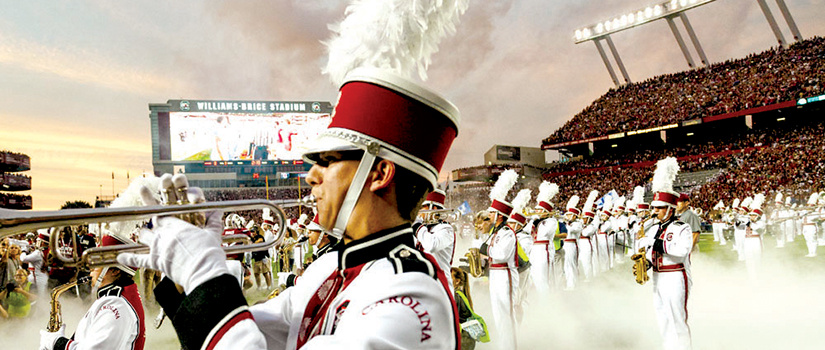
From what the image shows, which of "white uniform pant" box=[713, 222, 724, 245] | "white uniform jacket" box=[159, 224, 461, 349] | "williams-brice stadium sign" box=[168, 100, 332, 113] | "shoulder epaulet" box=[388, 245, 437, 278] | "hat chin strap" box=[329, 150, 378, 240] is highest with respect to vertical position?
"williams-brice stadium sign" box=[168, 100, 332, 113]

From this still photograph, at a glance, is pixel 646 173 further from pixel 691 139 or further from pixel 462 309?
pixel 462 309

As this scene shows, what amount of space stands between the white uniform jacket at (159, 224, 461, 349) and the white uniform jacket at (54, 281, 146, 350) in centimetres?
205

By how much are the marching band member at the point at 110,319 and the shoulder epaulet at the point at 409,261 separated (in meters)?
1.91

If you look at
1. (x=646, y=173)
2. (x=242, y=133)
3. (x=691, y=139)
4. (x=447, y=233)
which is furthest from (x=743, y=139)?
(x=242, y=133)

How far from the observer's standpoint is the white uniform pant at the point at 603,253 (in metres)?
15.0

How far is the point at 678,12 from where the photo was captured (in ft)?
116

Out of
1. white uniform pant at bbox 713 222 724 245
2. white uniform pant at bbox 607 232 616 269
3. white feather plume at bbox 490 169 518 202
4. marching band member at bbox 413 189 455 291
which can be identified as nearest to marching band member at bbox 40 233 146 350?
marching band member at bbox 413 189 455 291

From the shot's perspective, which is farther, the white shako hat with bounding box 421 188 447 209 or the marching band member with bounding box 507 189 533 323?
the marching band member with bounding box 507 189 533 323

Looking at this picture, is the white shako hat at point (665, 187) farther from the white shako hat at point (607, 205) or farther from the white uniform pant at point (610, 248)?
the white shako hat at point (607, 205)

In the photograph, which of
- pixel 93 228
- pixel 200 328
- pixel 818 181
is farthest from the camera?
pixel 818 181

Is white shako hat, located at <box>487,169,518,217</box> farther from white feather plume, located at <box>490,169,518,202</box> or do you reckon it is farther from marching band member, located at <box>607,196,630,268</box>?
marching band member, located at <box>607,196,630,268</box>

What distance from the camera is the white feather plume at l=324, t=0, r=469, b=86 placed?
154cm

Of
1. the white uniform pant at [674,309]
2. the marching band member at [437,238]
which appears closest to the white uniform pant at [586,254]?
the white uniform pant at [674,309]

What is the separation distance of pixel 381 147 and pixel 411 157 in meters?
0.08
